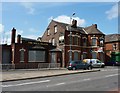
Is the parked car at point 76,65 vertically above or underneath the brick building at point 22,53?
underneath

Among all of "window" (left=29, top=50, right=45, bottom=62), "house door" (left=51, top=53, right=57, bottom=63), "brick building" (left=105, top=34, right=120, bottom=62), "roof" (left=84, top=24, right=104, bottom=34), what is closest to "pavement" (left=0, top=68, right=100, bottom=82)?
"window" (left=29, top=50, right=45, bottom=62)

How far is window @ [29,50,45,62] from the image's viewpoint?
44.0 metres

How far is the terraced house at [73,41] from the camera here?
47.3 metres

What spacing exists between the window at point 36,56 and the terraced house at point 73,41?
1785 mm

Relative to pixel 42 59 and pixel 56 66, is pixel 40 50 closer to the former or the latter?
pixel 42 59

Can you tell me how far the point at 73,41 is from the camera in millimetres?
48656

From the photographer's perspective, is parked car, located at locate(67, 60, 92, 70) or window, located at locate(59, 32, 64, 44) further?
window, located at locate(59, 32, 64, 44)

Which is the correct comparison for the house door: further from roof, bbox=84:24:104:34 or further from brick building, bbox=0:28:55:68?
roof, bbox=84:24:104:34

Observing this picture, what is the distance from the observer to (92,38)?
5309cm

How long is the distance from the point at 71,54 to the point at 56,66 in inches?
321

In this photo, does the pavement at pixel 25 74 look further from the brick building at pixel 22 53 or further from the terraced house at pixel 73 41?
the terraced house at pixel 73 41

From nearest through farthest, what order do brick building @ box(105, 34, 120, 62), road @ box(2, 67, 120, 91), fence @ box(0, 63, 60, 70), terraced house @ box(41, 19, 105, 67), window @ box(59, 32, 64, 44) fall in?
1. road @ box(2, 67, 120, 91)
2. fence @ box(0, 63, 60, 70)
3. terraced house @ box(41, 19, 105, 67)
4. window @ box(59, 32, 64, 44)
5. brick building @ box(105, 34, 120, 62)

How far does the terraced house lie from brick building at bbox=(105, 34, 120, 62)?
765cm

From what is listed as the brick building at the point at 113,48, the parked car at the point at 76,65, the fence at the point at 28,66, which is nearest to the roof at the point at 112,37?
the brick building at the point at 113,48
